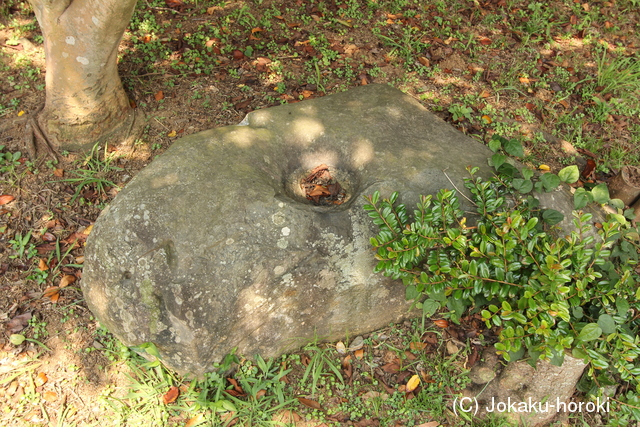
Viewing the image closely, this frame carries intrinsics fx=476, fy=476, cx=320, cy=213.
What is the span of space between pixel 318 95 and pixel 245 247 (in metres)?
2.12

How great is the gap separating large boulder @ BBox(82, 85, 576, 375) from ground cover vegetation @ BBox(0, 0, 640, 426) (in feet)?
0.81

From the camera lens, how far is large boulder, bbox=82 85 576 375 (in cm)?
242

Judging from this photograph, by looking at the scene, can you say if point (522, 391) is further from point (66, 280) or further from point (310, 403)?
point (66, 280)

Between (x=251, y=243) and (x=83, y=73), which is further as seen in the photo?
(x=83, y=73)

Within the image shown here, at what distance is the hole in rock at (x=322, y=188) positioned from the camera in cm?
293

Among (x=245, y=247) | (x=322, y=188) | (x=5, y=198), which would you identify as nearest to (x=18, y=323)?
(x=5, y=198)

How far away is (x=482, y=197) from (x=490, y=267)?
402 mm

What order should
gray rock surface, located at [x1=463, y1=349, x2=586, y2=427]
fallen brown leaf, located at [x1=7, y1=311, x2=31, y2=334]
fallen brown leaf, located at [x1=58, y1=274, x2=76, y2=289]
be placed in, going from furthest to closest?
fallen brown leaf, located at [x1=58, y1=274, x2=76, y2=289] → fallen brown leaf, located at [x1=7, y1=311, x2=31, y2=334] → gray rock surface, located at [x1=463, y1=349, x2=586, y2=427]

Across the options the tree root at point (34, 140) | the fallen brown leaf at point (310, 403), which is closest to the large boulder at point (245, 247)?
the fallen brown leaf at point (310, 403)

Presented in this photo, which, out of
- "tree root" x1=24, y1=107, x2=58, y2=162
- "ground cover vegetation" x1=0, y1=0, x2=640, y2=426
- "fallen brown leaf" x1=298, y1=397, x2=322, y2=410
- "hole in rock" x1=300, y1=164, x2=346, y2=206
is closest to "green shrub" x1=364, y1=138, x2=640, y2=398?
"ground cover vegetation" x1=0, y1=0, x2=640, y2=426

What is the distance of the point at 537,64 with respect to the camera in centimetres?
Result: 457

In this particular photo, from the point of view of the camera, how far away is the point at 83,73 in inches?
134

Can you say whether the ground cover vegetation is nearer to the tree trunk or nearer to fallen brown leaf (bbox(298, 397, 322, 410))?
fallen brown leaf (bbox(298, 397, 322, 410))

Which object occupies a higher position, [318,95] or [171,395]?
[318,95]
